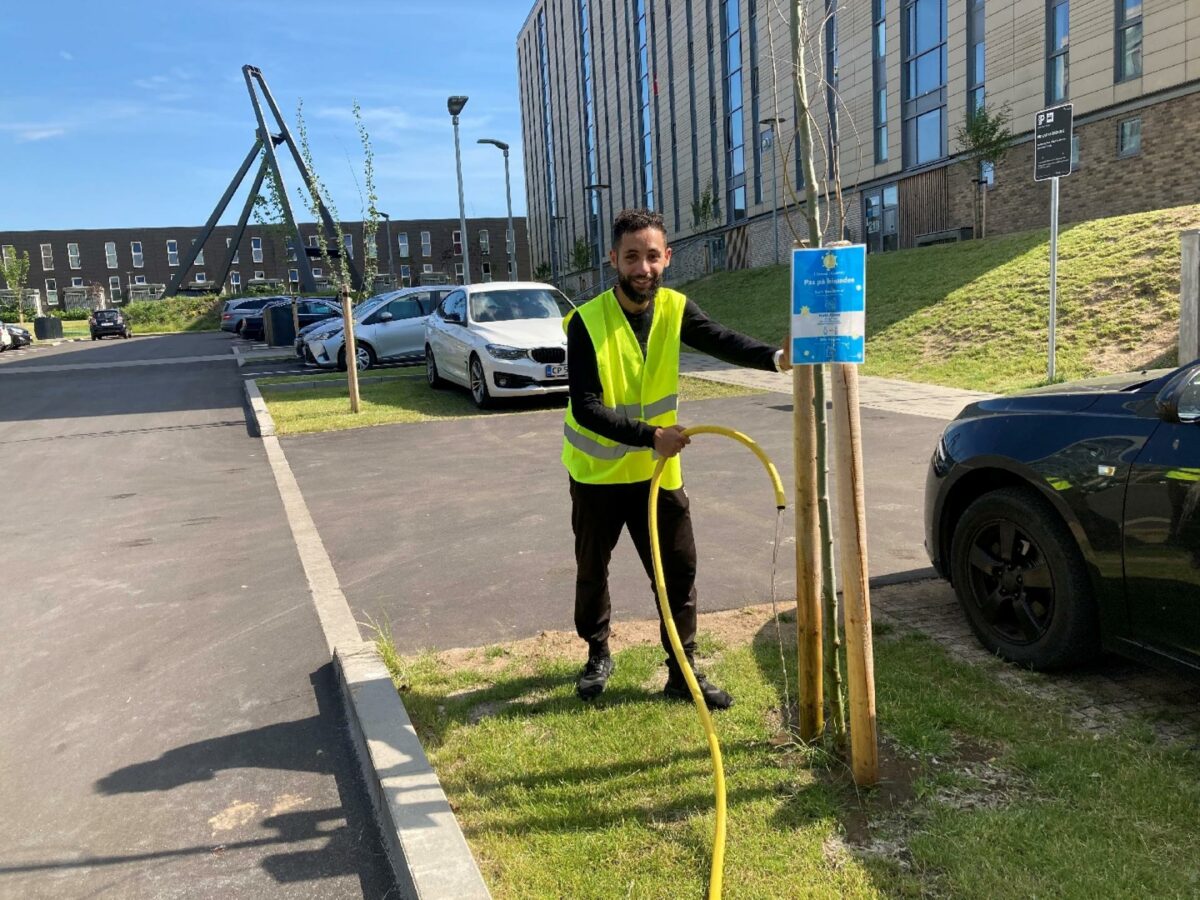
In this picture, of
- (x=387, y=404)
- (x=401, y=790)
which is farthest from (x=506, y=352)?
(x=401, y=790)

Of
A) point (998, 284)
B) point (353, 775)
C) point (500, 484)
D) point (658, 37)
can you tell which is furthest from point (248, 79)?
point (353, 775)

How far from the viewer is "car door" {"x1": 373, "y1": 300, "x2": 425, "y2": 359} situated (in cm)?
1889

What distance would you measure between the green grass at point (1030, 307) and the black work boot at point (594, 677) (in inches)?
410

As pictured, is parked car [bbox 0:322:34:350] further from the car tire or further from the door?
the car tire

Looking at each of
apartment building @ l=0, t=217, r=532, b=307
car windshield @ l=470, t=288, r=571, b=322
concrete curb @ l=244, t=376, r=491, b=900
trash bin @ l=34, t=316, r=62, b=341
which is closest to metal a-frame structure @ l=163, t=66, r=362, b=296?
car windshield @ l=470, t=288, r=571, b=322

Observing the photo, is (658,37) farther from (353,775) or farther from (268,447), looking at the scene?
(353,775)

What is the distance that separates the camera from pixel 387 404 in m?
13.7

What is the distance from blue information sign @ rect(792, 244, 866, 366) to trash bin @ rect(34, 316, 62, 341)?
2343 inches

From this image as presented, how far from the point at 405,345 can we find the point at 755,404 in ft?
30.3

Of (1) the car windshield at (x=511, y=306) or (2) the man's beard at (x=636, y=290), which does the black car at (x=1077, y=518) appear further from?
(1) the car windshield at (x=511, y=306)

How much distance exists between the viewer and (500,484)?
809cm

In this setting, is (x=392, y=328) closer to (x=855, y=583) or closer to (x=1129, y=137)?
(x=855, y=583)

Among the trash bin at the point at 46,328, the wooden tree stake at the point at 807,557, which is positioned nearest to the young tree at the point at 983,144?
the wooden tree stake at the point at 807,557

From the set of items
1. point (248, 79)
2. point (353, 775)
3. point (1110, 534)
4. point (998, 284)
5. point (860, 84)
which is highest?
point (248, 79)
